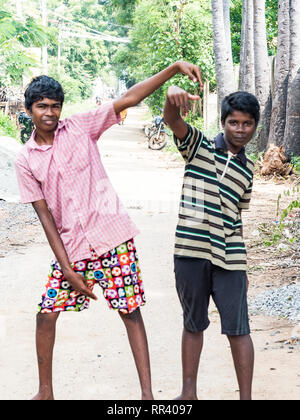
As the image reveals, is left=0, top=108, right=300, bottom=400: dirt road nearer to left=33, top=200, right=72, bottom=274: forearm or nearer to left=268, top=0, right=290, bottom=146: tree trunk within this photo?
left=33, top=200, right=72, bottom=274: forearm

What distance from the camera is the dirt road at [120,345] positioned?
350 centimetres

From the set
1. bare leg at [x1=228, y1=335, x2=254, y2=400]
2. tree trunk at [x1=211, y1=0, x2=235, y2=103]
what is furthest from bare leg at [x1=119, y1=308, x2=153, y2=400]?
tree trunk at [x1=211, y1=0, x2=235, y2=103]

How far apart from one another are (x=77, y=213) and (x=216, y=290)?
76 centimetres

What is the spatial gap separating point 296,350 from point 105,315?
5.10 feet

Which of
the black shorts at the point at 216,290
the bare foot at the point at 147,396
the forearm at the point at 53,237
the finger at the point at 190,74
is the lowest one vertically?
the bare foot at the point at 147,396

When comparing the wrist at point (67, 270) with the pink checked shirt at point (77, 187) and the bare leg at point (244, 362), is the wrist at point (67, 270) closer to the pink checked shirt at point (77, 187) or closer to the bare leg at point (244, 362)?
the pink checked shirt at point (77, 187)

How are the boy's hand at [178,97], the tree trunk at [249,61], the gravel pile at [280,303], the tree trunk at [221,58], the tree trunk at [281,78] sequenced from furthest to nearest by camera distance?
the tree trunk at [249,61] → the tree trunk at [221,58] → the tree trunk at [281,78] → the gravel pile at [280,303] → the boy's hand at [178,97]

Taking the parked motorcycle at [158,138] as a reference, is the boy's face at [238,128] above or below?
above

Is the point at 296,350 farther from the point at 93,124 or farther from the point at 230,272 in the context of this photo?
the point at 93,124

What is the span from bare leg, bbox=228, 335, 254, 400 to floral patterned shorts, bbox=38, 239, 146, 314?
1.71 feet

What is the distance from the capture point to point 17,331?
448 cm

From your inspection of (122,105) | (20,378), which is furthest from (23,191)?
(20,378)

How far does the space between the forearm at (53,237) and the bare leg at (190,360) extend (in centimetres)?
70

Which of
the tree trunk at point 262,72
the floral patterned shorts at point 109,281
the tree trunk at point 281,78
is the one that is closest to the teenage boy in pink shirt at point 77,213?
the floral patterned shorts at point 109,281
